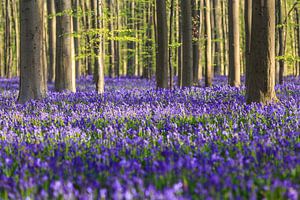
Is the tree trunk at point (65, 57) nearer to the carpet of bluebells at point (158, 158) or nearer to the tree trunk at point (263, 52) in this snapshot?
the carpet of bluebells at point (158, 158)

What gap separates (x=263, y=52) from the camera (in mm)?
7945

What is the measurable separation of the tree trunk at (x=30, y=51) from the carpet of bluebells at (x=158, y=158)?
2751 millimetres

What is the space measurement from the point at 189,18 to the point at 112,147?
10506mm

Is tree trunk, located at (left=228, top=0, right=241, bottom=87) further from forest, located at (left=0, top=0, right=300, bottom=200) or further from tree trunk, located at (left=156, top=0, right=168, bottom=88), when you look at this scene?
forest, located at (left=0, top=0, right=300, bottom=200)

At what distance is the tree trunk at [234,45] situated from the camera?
14.6 m

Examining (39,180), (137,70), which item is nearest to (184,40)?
(39,180)

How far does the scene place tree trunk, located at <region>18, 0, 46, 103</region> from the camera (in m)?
10.0

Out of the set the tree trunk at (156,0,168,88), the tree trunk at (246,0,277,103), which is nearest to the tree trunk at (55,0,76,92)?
the tree trunk at (156,0,168,88)

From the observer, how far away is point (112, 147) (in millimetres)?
4613

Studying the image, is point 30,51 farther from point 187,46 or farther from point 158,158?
point 158,158

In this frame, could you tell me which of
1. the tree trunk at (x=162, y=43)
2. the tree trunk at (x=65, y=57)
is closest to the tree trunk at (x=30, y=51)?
the tree trunk at (x=65, y=57)

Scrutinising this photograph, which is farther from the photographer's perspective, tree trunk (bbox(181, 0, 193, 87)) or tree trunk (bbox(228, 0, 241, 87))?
tree trunk (bbox(228, 0, 241, 87))

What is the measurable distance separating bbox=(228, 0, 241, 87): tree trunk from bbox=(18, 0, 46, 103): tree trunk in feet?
23.0

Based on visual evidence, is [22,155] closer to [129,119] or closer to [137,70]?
[129,119]
